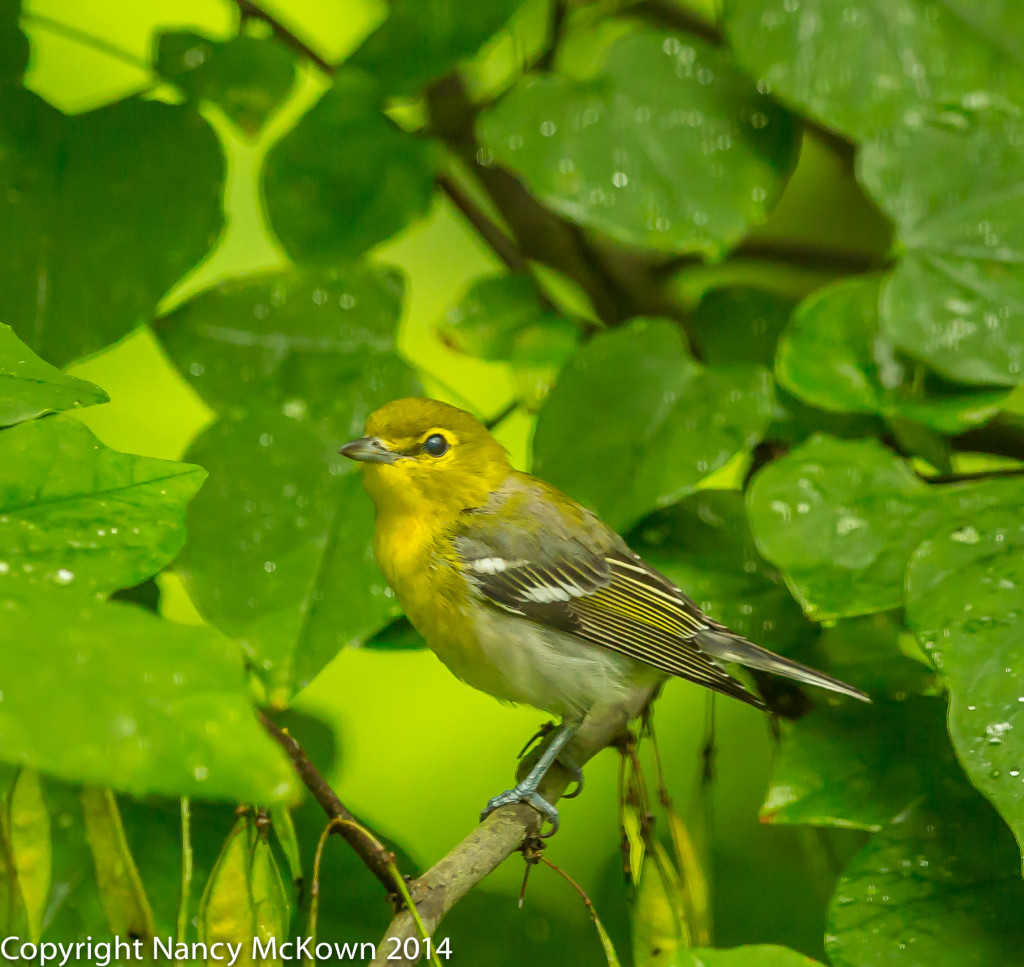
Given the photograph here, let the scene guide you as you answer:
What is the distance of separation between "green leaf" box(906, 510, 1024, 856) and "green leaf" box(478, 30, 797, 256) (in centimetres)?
54

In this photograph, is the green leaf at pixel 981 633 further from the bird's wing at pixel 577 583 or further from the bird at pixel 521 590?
the bird's wing at pixel 577 583

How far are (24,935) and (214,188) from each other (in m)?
0.97

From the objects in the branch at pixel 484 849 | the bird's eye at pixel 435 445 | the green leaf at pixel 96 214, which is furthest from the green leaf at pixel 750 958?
the green leaf at pixel 96 214

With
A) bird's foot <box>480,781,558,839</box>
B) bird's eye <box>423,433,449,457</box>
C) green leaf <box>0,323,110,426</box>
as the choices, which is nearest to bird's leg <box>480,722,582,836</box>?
bird's foot <box>480,781,558,839</box>

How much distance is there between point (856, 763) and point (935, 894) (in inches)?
6.5

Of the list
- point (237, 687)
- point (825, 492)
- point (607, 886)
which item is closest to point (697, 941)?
point (825, 492)

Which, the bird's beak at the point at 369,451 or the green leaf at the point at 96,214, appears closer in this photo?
the bird's beak at the point at 369,451

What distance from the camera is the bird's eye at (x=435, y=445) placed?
1.23 m

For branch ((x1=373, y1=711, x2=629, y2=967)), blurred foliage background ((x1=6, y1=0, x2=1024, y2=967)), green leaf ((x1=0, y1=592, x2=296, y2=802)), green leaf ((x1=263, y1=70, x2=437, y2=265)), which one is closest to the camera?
green leaf ((x1=0, y1=592, x2=296, y2=802))

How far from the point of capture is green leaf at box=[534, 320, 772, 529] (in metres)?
1.33

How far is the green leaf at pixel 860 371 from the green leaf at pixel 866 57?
0.24 m

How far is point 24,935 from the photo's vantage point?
0.80 metres

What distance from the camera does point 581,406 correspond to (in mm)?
1442

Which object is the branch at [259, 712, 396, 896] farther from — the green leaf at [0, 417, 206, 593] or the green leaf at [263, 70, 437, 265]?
the green leaf at [263, 70, 437, 265]
